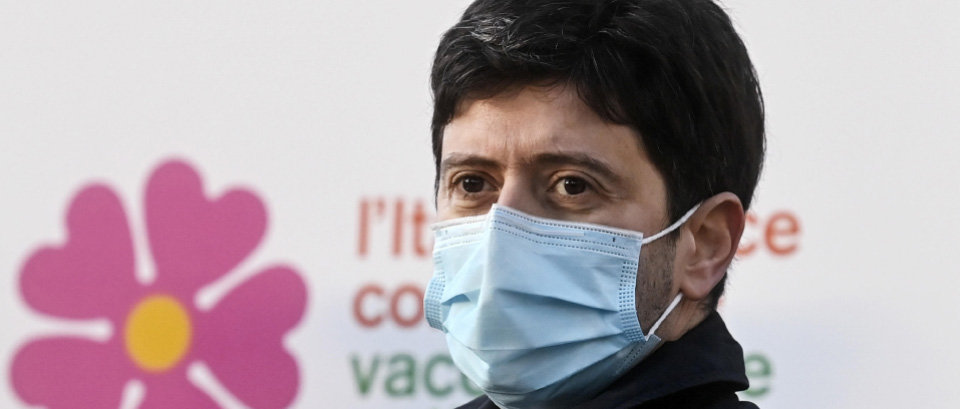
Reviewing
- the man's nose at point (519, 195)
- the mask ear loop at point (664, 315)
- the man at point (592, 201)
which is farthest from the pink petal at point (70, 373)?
the mask ear loop at point (664, 315)

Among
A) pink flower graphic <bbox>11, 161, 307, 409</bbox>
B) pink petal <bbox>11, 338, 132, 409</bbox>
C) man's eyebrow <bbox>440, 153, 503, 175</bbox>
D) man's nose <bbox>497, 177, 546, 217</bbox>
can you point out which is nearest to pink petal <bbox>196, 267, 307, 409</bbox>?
pink flower graphic <bbox>11, 161, 307, 409</bbox>

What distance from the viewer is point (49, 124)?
107 inches

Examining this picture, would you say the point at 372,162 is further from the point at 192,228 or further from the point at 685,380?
the point at 685,380

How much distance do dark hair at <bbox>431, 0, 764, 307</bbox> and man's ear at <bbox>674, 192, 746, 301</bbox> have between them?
27 mm

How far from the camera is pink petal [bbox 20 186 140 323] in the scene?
2.70 m

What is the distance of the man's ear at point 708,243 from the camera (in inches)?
70.4

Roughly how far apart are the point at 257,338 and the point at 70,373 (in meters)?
0.47

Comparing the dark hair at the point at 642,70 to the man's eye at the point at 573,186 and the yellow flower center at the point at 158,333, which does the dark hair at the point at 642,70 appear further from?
the yellow flower center at the point at 158,333

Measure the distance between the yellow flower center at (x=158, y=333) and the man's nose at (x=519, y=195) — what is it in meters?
1.27

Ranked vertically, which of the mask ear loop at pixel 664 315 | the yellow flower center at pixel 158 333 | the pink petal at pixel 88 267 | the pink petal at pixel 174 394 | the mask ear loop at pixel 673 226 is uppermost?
the mask ear loop at pixel 673 226

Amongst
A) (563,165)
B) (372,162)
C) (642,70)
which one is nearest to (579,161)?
(563,165)

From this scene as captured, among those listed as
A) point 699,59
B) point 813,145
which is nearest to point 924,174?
point 813,145

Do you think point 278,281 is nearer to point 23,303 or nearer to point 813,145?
point 23,303

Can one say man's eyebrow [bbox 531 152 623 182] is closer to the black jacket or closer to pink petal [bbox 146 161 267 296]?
the black jacket
